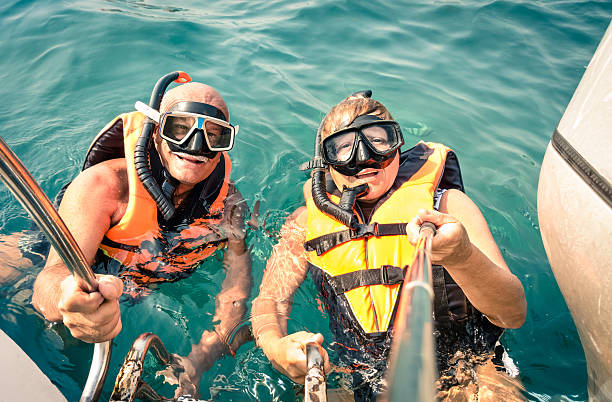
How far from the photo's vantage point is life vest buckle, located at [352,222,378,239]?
100 inches

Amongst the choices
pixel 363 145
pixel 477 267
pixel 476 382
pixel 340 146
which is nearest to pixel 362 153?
pixel 363 145

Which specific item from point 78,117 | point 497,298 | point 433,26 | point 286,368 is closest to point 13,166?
point 286,368

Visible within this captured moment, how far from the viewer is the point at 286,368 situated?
6.62 feet

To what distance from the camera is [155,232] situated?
2832 millimetres

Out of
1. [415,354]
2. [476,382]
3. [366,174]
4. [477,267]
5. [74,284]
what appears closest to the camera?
[415,354]

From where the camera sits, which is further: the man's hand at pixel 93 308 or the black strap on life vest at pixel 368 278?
the black strap on life vest at pixel 368 278

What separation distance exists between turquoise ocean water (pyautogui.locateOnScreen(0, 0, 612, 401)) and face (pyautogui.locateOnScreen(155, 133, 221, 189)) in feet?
2.44

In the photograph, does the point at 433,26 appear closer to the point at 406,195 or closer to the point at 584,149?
the point at 406,195

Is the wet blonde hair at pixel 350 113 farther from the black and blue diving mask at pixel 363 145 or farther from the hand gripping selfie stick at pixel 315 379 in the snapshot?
the hand gripping selfie stick at pixel 315 379

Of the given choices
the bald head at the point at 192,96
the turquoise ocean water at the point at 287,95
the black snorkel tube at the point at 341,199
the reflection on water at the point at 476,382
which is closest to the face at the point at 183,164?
the bald head at the point at 192,96

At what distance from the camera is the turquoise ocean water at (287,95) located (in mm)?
2797

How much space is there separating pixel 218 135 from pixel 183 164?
0.93ft

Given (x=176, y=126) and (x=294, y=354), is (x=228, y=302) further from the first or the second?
(x=176, y=126)

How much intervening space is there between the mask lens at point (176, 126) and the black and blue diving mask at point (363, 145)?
834mm
